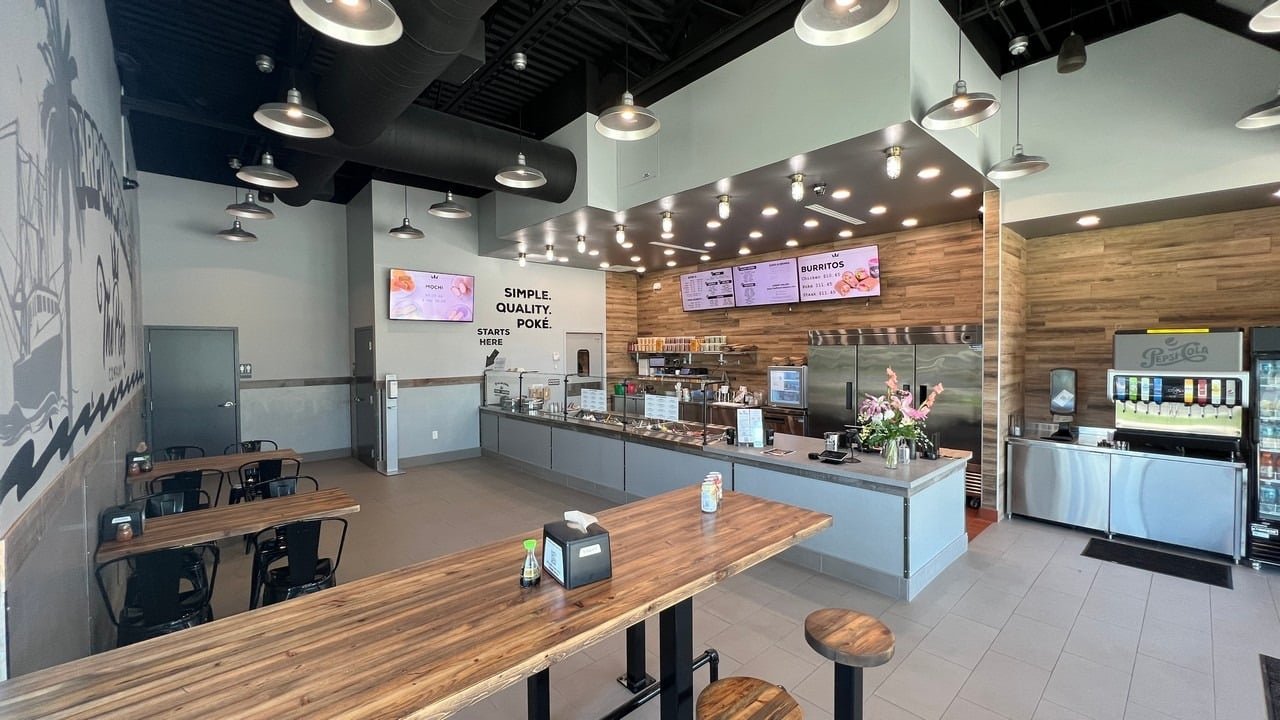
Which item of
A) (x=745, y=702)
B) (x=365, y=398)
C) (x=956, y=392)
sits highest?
(x=956, y=392)

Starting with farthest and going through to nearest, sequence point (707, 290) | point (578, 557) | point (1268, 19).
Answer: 1. point (707, 290)
2. point (1268, 19)
3. point (578, 557)

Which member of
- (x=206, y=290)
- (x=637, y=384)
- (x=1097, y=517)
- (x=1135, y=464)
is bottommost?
(x=1097, y=517)

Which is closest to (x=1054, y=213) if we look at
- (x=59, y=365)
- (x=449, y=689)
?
(x=449, y=689)

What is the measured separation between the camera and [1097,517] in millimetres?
4535

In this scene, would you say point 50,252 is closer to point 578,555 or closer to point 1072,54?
point 578,555

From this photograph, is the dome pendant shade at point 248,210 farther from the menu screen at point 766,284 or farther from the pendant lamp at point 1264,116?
the pendant lamp at point 1264,116

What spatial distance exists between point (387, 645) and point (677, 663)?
1076mm

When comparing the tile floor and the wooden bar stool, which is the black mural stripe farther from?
the wooden bar stool

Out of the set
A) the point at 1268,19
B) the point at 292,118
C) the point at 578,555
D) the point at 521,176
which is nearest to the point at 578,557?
the point at 578,555

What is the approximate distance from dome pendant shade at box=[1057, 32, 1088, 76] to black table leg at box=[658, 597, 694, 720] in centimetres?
496

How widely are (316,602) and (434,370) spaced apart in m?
6.53

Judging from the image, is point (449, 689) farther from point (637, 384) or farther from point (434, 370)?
point (434, 370)

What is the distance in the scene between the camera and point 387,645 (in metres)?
1.37

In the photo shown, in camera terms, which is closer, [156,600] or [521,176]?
[156,600]
